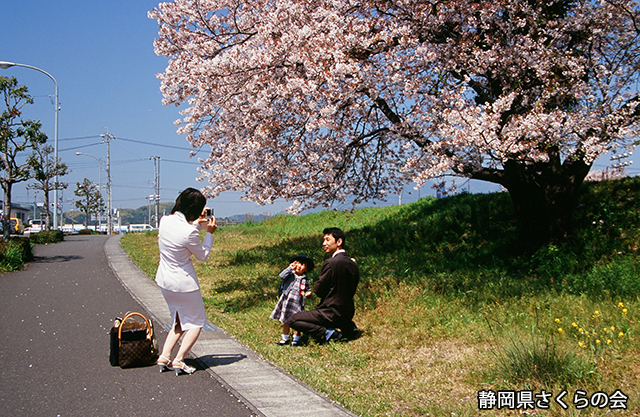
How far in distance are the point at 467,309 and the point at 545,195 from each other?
544 centimetres

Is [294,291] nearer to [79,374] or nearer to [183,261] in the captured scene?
[183,261]

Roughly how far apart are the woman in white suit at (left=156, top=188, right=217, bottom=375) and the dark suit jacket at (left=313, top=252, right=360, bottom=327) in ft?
5.91

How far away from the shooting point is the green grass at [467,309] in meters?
4.96

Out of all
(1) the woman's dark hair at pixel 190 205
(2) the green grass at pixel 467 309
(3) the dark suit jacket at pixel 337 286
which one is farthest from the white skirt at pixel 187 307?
(3) the dark suit jacket at pixel 337 286

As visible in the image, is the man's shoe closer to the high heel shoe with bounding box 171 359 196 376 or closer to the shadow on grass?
the shadow on grass

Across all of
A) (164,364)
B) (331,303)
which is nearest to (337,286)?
(331,303)

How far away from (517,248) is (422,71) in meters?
5.13

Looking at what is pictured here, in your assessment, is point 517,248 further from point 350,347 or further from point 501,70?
point 350,347

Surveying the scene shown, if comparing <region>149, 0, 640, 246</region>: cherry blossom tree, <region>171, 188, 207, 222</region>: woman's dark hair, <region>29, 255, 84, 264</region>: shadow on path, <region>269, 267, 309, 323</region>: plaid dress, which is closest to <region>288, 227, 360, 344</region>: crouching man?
<region>269, 267, 309, 323</region>: plaid dress

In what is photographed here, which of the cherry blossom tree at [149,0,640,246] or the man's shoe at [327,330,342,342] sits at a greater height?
the cherry blossom tree at [149,0,640,246]

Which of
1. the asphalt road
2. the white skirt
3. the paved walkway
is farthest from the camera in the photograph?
the white skirt

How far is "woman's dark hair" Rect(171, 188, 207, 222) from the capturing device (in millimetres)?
5758

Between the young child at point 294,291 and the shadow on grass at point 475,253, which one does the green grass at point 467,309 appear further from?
the young child at point 294,291

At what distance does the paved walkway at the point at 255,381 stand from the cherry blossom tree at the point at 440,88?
5.42 meters
